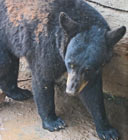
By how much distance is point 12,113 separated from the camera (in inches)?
200

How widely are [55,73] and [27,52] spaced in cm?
44

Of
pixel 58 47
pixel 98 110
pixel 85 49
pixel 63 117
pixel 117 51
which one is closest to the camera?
pixel 85 49

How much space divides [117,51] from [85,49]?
3.49 ft

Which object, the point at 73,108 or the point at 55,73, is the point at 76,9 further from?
the point at 73,108

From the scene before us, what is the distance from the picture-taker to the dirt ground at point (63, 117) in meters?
4.65

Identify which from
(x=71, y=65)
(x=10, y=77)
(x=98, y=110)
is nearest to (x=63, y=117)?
(x=98, y=110)

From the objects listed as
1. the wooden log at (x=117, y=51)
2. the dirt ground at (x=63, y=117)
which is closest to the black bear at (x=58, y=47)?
the dirt ground at (x=63, y=117)

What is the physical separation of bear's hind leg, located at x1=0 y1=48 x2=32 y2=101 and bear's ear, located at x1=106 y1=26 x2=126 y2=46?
153 cm

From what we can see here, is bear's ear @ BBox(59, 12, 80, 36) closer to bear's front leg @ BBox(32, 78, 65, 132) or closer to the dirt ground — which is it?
bear's front leg @ BBox(32, 78, 65, 132)

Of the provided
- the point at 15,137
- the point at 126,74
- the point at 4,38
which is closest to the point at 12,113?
the point at 15,137

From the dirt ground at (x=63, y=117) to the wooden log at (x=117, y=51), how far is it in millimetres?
196

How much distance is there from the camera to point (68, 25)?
3793mm

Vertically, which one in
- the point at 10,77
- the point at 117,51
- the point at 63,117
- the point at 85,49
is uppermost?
the point at 85,49

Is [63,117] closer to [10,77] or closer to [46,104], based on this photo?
[46,104]
